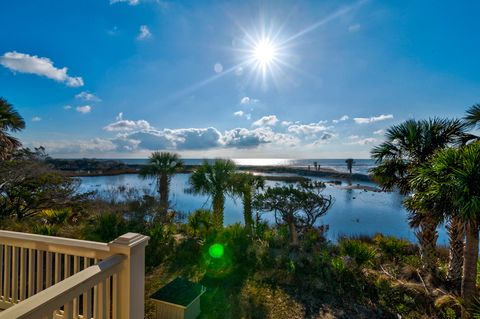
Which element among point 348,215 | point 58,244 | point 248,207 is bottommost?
point 348,215

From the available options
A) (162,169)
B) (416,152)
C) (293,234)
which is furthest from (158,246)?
(416,152)

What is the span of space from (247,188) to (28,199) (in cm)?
881

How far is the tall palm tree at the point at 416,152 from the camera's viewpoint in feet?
18.9

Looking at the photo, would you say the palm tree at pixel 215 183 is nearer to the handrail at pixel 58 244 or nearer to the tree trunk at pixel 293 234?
the tree trunk at pixel 293 234

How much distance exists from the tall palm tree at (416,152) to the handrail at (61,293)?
628 cm

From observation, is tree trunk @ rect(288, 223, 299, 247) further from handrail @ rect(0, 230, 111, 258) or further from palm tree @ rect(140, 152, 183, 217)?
handrail @ rect(0, 230, 111, 258)

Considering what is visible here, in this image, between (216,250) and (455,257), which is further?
(216,250)

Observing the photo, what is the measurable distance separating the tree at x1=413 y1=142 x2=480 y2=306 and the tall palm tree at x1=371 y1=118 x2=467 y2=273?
4.40ft

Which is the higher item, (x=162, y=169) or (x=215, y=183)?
(x=162, y=169)

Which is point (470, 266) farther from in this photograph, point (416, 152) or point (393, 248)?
point (393, 248)

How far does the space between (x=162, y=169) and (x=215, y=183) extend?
366 cm

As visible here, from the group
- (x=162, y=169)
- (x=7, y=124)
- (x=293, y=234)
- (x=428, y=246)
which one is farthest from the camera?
(x=162, y=169)

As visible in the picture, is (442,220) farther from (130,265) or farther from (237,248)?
(130,265)

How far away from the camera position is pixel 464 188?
11.4ft
